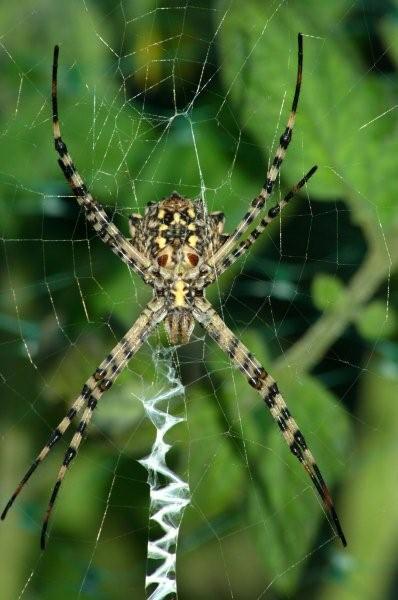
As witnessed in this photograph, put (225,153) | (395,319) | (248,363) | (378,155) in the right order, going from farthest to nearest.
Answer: (248,363), (225,153), (395,319), (378,155)

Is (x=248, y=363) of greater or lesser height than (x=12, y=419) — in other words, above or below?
below

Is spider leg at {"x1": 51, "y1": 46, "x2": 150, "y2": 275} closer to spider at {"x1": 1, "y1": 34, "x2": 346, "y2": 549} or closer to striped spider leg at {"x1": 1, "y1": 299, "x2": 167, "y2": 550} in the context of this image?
spider at {"x1": 1, "y1": 34, "x2": 346, "y2": 549}

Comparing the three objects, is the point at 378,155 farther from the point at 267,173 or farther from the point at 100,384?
the point at 100,384

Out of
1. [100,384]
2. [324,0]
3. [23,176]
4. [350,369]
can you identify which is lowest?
[350,369]

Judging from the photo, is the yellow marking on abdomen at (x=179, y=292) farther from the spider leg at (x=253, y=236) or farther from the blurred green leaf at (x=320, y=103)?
the blurred green leaf at (x=320, y=103)

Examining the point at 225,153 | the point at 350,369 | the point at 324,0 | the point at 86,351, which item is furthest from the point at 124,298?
the point at 324,0

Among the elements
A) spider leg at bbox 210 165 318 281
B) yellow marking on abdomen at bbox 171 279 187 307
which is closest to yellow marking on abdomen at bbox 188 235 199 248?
spider leg at bbox 210 165 318 281

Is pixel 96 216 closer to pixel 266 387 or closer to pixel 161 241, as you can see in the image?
pixel 161 241
